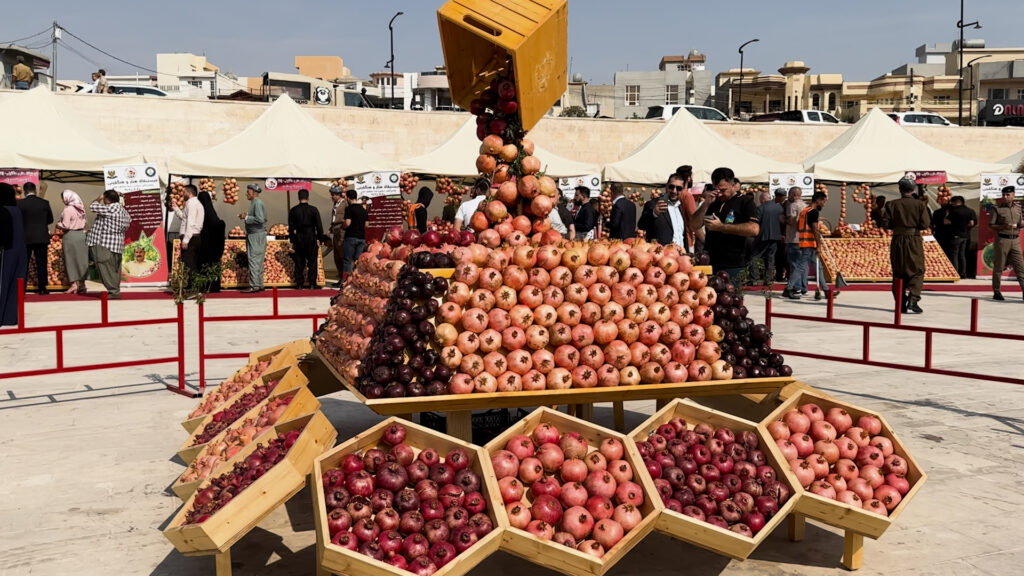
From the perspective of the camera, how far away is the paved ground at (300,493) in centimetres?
459

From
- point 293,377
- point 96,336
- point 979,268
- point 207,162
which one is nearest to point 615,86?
point 979,268

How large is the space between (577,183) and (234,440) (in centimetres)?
1605

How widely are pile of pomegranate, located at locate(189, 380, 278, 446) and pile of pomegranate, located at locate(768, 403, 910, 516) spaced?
3306 mm

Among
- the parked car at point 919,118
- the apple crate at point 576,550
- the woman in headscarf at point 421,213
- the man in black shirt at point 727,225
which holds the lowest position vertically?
the apple crate at point 576,550

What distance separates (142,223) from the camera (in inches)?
699

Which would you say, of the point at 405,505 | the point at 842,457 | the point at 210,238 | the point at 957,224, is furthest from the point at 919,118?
the point at 405,505

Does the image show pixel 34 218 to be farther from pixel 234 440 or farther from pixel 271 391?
pixel 234 440

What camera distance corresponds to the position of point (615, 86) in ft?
275

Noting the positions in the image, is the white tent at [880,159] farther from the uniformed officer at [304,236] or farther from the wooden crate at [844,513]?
the wooden crate at [844,513]

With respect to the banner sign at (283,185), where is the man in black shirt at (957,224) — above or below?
below

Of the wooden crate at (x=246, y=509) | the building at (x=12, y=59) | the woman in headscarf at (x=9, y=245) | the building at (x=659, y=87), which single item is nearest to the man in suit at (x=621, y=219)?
the woman in headscarf at (x=9, y=245)

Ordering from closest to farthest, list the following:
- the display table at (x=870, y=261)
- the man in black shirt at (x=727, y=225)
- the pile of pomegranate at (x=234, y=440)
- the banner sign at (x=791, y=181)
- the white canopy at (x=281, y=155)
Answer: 1. the pile of pomegranate at (x=234, y=440)
2. the man in black shirt at (x=727, y=225)
3. the white canopy at (x=281, y=155)
4. the banner sign at (x=791, y=181)
5. the display table at (x=870, y=261)

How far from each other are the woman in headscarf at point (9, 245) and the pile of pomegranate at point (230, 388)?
6431 mm

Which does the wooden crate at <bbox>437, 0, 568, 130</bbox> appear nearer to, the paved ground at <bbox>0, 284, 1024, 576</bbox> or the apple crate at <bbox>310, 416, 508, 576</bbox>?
the apple crate at <bbox>310, 416, 508, 576</bbox>
